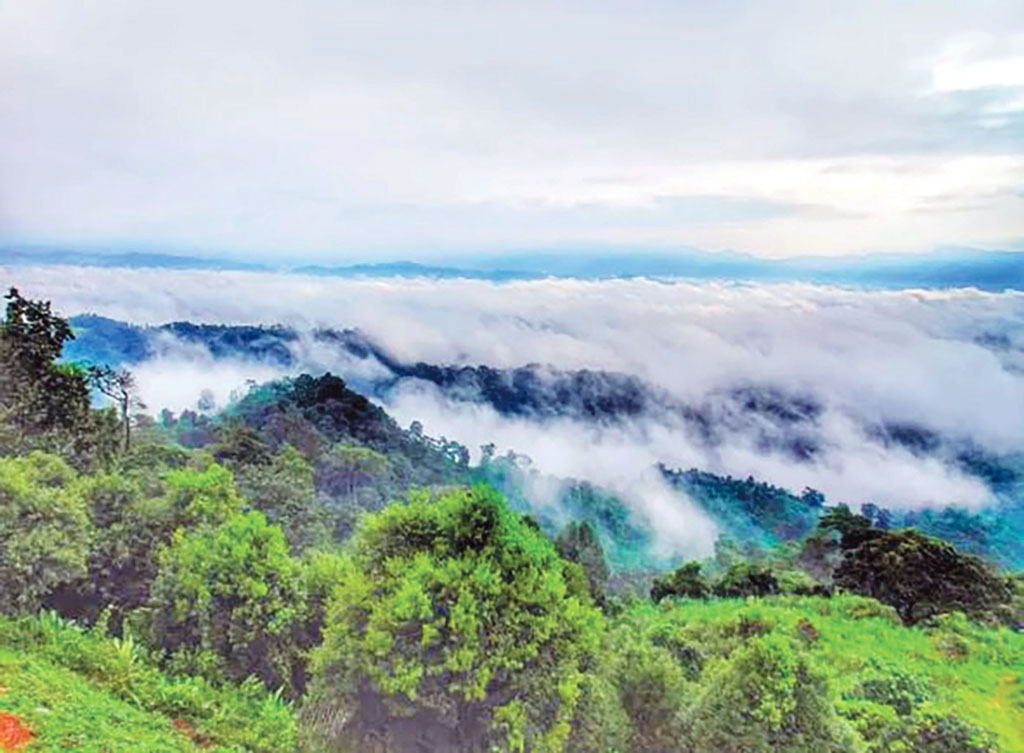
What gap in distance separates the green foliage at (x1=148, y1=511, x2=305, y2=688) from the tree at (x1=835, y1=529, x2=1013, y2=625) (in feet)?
25.4

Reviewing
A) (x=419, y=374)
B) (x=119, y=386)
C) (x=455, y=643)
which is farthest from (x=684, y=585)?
(x=455, y=643)

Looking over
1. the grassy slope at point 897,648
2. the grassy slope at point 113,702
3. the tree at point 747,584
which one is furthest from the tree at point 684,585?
the grassy slope at point 113,702

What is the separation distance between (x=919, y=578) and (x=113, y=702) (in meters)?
9.93

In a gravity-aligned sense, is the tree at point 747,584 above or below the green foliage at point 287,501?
below

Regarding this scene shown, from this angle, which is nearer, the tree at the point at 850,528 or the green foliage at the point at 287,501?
the green foliage at the point at 287,501

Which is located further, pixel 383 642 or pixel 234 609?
pixel 234 609

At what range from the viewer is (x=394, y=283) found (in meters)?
12.0

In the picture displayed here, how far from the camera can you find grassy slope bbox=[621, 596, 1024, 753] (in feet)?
18.5

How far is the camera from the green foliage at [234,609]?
5199 millimetres

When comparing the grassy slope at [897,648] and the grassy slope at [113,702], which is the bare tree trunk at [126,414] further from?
the grassy slope at [897,648]

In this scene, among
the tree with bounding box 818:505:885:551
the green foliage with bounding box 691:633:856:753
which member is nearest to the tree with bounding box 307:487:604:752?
the green foliage with bounding box 691:633:856:753

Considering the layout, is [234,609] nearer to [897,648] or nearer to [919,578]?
[897,648]

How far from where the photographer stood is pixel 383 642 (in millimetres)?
3854

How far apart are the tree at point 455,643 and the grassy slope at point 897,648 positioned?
164cm
